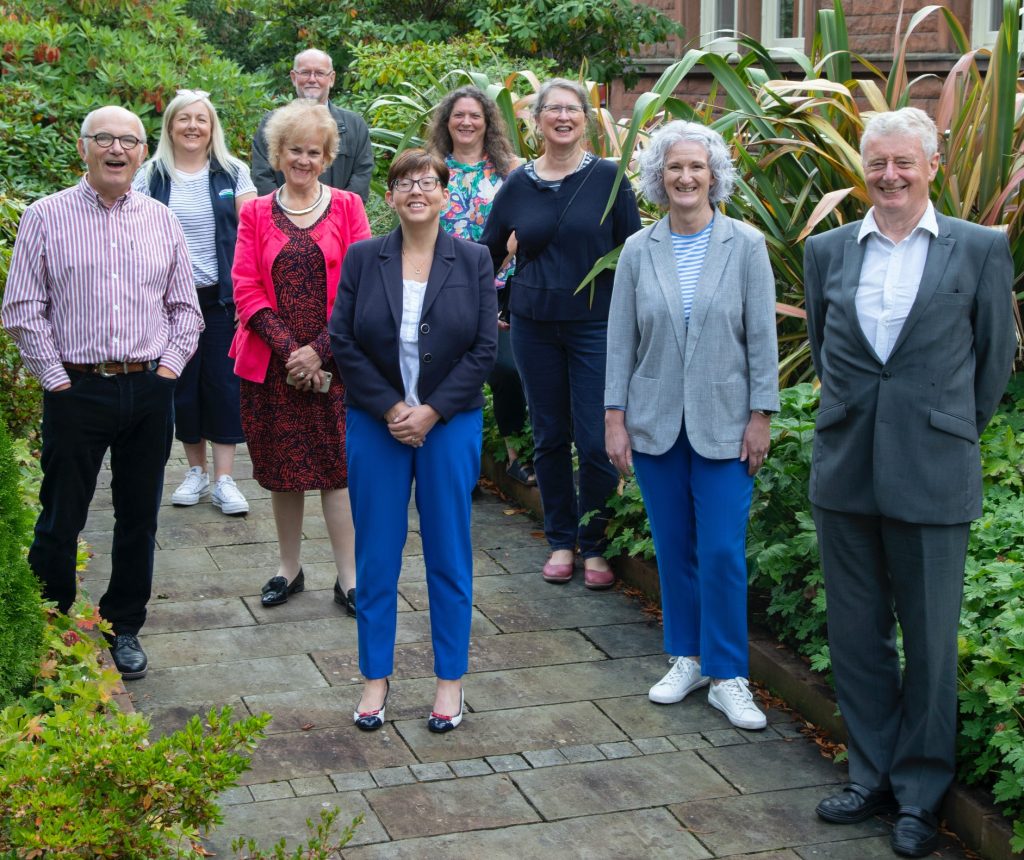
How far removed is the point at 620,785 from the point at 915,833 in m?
0.91

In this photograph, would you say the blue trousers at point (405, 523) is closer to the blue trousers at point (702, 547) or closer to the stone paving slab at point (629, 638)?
the blue trousers at point (702, 547)

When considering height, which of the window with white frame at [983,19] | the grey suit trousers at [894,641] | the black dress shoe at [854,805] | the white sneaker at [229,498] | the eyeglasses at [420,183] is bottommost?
the black dress shoe at [854,805]

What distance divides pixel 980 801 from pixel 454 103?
3.98 metres

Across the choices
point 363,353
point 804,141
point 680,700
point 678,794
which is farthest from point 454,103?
point 678,794

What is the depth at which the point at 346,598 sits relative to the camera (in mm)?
5926

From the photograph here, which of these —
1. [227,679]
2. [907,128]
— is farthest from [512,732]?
[907,128]

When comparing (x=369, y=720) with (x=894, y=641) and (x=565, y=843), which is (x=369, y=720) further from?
(x=894, y=641)

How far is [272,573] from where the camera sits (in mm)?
6398

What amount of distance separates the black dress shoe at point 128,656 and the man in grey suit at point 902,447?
252 cm

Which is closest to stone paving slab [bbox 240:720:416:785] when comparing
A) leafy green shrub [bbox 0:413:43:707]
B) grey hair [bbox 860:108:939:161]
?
leafy green shrub [bbox 0:413:43:707]

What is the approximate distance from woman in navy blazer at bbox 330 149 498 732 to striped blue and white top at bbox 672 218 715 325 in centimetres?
66

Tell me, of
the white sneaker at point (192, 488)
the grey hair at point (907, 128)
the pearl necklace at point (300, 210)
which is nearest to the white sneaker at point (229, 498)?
the white sneaker at point (192, 488)

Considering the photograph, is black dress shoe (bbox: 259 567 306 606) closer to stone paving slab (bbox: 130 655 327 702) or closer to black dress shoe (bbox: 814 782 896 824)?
stone paving slab (bbox: 130 655 327 702)

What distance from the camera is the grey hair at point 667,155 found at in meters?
4.82
